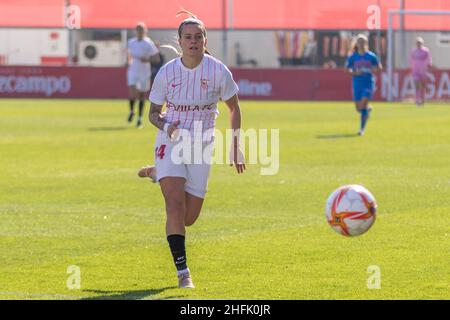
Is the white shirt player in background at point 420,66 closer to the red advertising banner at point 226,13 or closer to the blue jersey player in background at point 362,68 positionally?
the red advertising banner at point 226,13

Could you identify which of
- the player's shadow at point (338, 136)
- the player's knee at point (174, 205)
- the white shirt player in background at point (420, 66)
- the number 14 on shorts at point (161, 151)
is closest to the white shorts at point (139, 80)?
the player's shadow at point (338, 136)

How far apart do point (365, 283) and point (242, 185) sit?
811cm

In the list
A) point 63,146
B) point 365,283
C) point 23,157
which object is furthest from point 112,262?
point 63,146

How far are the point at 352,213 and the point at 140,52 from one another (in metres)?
22.3

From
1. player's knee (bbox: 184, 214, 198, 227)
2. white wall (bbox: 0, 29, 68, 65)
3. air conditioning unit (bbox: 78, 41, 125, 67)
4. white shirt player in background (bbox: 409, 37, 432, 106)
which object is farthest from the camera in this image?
white wall (bbox: 0, 29, 68, 65)

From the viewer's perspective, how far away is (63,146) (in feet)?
80.9

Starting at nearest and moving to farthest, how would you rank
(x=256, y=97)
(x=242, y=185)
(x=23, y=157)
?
1. (x=242, y=185)
2. (x=23, y=157)
3. (x=256, y=97)

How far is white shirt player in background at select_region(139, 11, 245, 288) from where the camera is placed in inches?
396

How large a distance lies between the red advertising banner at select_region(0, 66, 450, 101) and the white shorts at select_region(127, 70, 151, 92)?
12.7 meters

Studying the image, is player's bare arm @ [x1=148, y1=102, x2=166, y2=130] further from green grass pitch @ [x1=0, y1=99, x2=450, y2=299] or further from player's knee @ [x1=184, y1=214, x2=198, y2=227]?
green grass pitch @ [x1=0, y1=99, x2=450, y2=299]

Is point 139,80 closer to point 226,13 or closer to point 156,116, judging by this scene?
point 226,13

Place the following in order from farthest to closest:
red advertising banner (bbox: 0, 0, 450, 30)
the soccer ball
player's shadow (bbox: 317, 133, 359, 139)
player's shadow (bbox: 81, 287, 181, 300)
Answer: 1. red advertising banner (bbox: 0, 0, 450, 30)
2. player's shadow (bbox: 317, 133, 359, 139)
3. the soccer ball
4. player's shadow (bbox: 81, 287, 181, 300)

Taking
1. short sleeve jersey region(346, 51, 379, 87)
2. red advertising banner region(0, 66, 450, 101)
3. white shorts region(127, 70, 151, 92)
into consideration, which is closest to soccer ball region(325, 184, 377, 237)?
short sleeve jersey region(346, 51, 379, 87)

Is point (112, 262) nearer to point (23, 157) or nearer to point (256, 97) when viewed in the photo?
point (23, 157)
